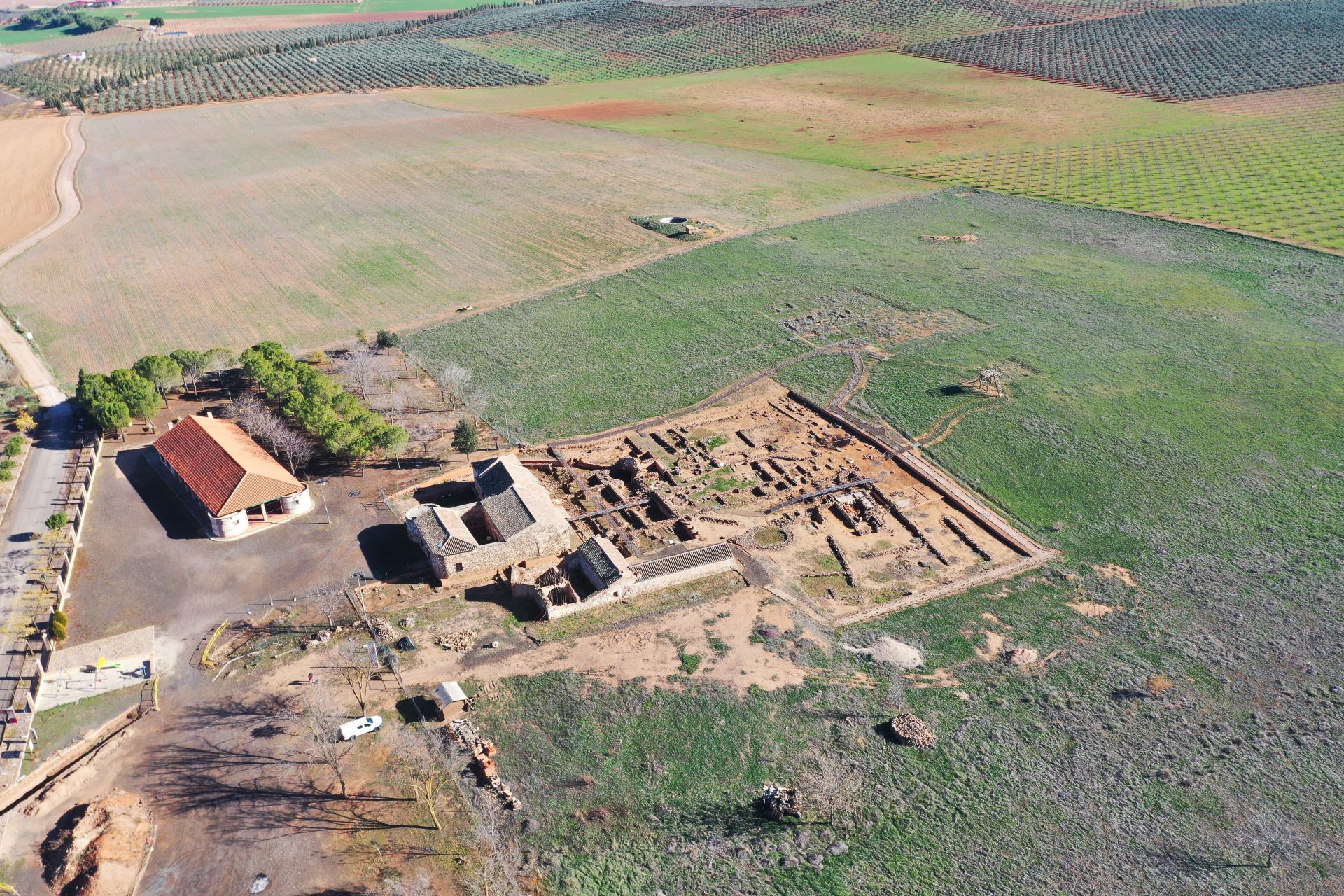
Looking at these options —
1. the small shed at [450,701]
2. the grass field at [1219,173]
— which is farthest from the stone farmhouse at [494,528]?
the grass field at [1219,173]

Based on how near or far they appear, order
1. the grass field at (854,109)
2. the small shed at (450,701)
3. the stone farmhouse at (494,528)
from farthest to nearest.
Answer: the grass field at (854,109), the stone farmhouse at (494,528), the small shed at (450,701)

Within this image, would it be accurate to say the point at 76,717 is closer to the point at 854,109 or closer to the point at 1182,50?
the point at 854,109

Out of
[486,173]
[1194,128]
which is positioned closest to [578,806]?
[486,173]

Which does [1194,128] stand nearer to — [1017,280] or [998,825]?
→ [1017,280]

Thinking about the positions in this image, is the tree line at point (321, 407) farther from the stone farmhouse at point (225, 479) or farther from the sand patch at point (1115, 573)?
the sand patch at point (1115, 573)

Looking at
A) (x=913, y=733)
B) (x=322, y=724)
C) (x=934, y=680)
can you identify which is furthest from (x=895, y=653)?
→ (x=322, y=724)

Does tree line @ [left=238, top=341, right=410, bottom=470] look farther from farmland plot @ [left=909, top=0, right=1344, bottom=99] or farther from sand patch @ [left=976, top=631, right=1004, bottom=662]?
farmland plot @ [left=909, top=0, right=1344, bottom=99]
